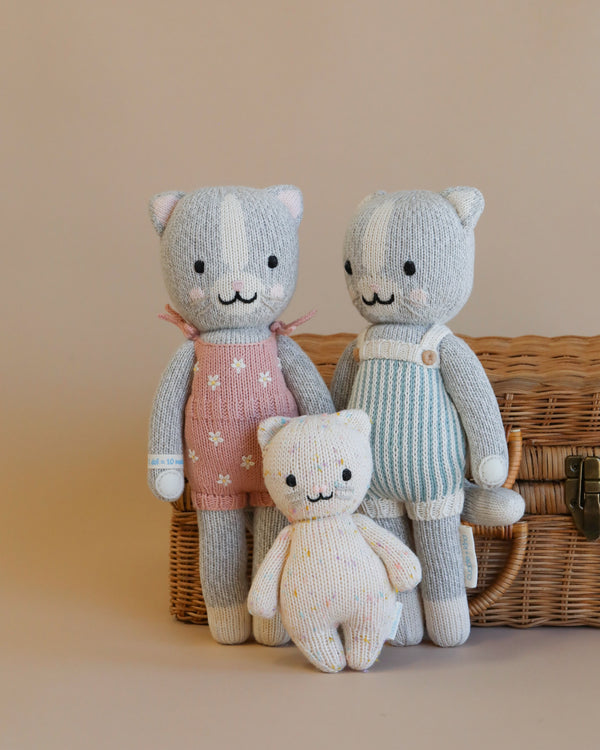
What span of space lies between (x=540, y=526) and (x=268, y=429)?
519mm

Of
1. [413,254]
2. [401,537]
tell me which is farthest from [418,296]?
[401,537]

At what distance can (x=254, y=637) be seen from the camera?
182cm

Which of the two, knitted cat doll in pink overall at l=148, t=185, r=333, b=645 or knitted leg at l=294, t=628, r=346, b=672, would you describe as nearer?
Answer: knitted leg at l=294, t=628, r=346, b=672

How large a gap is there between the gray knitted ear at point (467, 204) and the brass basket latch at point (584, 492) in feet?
1.43

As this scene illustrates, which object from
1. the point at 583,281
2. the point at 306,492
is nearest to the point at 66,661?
the point at 306,492

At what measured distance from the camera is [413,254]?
5.48 ft

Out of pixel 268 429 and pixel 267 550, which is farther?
pixel 267 550

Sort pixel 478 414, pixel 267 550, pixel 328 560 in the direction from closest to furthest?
pixel 328 560 < pixel 478 414 < pixel 267 550

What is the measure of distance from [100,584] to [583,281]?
1.46m

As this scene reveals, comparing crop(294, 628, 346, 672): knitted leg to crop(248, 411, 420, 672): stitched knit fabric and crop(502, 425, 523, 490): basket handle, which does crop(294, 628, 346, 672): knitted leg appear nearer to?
crop(248, 411, 420, 672): stitched knit fabric

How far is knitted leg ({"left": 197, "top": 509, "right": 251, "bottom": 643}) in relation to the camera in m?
1.78

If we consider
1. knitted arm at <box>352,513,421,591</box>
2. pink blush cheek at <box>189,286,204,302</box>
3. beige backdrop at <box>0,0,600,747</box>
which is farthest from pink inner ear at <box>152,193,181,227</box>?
beige backdrop at <box>0,0,600,747</box>

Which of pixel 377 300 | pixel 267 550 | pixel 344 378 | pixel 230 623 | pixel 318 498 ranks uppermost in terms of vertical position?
pixel 377 300

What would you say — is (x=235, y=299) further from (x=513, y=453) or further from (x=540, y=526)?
(x=540, y=526)
